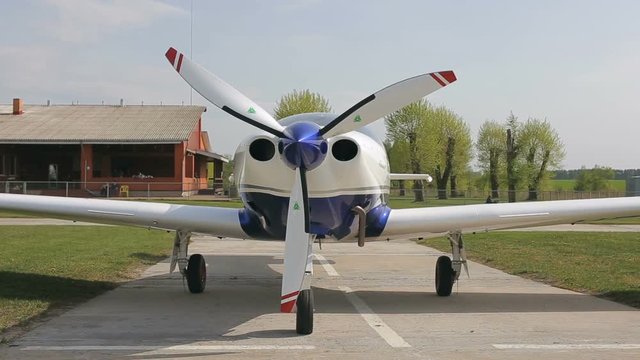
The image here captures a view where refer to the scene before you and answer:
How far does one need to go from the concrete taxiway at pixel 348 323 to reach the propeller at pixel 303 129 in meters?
0.97

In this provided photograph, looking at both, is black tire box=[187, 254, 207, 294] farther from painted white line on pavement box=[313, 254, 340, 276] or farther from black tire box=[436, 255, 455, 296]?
black tire box=[436, 255, 455, 296]

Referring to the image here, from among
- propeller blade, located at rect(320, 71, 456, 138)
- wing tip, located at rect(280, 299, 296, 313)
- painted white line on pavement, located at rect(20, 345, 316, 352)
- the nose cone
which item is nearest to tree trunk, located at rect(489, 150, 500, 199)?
propeller blade, located at rect(320, 71, 456, 138)

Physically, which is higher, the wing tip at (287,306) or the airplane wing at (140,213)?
the airplane wing at (140,213)

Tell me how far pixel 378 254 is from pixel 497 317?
8900 mm

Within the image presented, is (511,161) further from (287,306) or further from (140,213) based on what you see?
(287,306)

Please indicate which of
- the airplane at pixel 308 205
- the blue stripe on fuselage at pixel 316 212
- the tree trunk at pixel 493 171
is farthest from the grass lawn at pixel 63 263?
the tree trunk at pixel 493 171

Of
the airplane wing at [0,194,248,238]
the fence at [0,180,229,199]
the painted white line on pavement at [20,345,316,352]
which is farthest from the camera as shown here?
the fence at [0,180,229,199]

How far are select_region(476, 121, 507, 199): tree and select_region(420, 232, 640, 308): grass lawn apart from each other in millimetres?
48578

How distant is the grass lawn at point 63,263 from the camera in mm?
9062

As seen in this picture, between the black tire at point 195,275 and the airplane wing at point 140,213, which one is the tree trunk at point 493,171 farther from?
the airplane wing at point 140,213

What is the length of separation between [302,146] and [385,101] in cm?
118

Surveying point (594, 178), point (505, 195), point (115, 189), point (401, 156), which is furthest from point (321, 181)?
point (594, 178)

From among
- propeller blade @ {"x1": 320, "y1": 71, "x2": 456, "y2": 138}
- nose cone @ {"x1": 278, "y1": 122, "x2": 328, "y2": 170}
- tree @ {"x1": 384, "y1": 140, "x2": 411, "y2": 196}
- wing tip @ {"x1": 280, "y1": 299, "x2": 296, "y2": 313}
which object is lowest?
wing tip @ {"x1": 280, "y1": 299, "x2": 296, "y2": 313}

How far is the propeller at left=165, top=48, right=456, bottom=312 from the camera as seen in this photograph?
7.24 m
